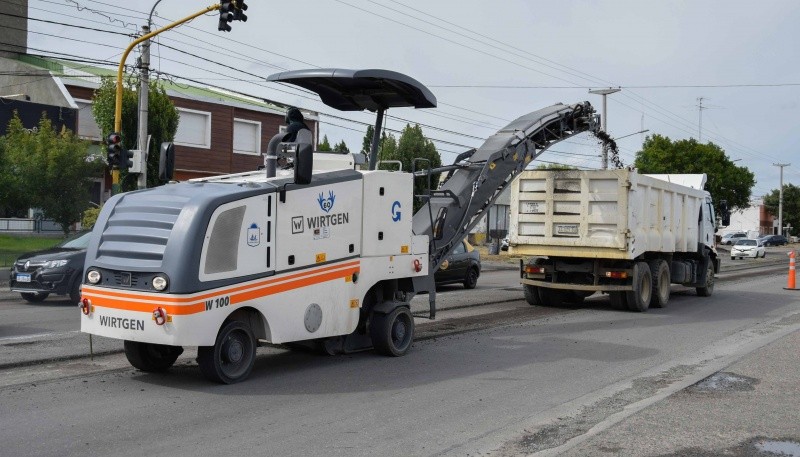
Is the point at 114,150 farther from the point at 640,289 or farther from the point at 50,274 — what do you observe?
the point at 640,289

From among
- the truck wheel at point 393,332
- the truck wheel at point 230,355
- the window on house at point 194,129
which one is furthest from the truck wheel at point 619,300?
the window on house at point 194,129

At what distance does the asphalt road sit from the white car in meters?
44.4

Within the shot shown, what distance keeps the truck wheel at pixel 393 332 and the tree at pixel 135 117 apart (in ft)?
60.0

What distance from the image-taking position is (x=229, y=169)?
40.0 meters

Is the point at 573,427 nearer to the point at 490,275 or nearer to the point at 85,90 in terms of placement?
→ the point at 490,275

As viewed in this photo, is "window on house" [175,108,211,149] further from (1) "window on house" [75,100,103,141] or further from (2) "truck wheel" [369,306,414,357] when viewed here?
(2) "truck wheel" [369,306,414,357]

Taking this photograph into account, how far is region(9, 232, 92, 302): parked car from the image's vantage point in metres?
16.5

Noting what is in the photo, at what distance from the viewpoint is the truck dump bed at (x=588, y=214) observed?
1664 centimetres

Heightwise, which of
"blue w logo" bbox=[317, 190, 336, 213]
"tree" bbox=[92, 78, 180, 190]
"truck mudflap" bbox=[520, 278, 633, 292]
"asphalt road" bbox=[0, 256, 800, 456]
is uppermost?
"tree" bbox=[92, 78, 180, 190]

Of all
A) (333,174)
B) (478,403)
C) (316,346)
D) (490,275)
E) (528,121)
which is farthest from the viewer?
(490,275)

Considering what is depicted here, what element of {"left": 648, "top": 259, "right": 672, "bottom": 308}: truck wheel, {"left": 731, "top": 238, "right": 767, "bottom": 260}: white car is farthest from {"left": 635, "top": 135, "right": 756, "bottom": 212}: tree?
{"left": 648, "top": 259, "right": 672, "bottom": 308}: truck wheel

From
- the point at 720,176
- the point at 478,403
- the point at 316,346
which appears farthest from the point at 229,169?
the point at 720,176

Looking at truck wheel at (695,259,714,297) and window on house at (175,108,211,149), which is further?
window on house at (175,108,211,149)

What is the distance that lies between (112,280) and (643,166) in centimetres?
6039
